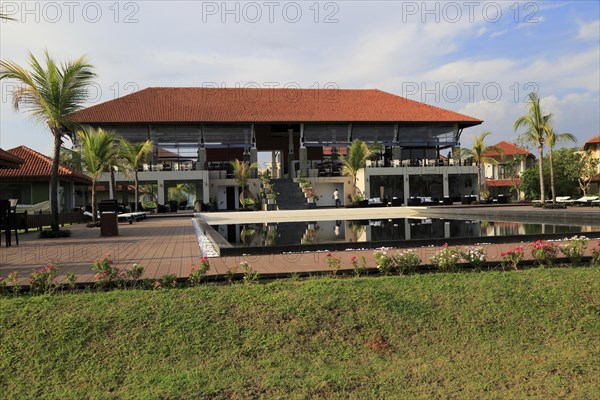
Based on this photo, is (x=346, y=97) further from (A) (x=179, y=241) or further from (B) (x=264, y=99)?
(A) (x=179, y=241)

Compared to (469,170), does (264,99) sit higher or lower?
higher

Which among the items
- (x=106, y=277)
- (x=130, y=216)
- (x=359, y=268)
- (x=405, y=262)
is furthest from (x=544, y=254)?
(x=130, y=216)

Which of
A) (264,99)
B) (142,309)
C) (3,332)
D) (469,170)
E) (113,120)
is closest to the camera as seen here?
(3,332)

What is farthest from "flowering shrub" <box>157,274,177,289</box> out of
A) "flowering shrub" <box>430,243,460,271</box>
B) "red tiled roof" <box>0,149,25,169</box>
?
"red tiled roof" <box>0,149,25,169</box>

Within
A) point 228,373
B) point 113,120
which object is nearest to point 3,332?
point 228,373

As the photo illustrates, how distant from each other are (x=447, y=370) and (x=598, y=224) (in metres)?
13.0

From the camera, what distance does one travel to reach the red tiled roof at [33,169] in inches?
854

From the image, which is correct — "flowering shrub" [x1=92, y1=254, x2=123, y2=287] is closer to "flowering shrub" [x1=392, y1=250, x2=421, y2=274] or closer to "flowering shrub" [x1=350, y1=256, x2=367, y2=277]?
"flowering shrub" [x1=350, y1=256, x2=367, y2=277]

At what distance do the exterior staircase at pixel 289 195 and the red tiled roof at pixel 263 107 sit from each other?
4.27 metres

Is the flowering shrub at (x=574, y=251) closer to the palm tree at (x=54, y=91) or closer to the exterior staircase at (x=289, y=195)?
the palm tree at (x=54, y=91)

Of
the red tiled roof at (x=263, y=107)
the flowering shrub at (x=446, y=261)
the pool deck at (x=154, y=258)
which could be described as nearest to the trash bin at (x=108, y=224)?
the pool deck at (x=154, y=258)

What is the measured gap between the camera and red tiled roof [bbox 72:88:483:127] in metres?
32.1

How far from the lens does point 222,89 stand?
1442 inches

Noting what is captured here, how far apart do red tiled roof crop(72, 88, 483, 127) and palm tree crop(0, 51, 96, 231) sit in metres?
18.4
